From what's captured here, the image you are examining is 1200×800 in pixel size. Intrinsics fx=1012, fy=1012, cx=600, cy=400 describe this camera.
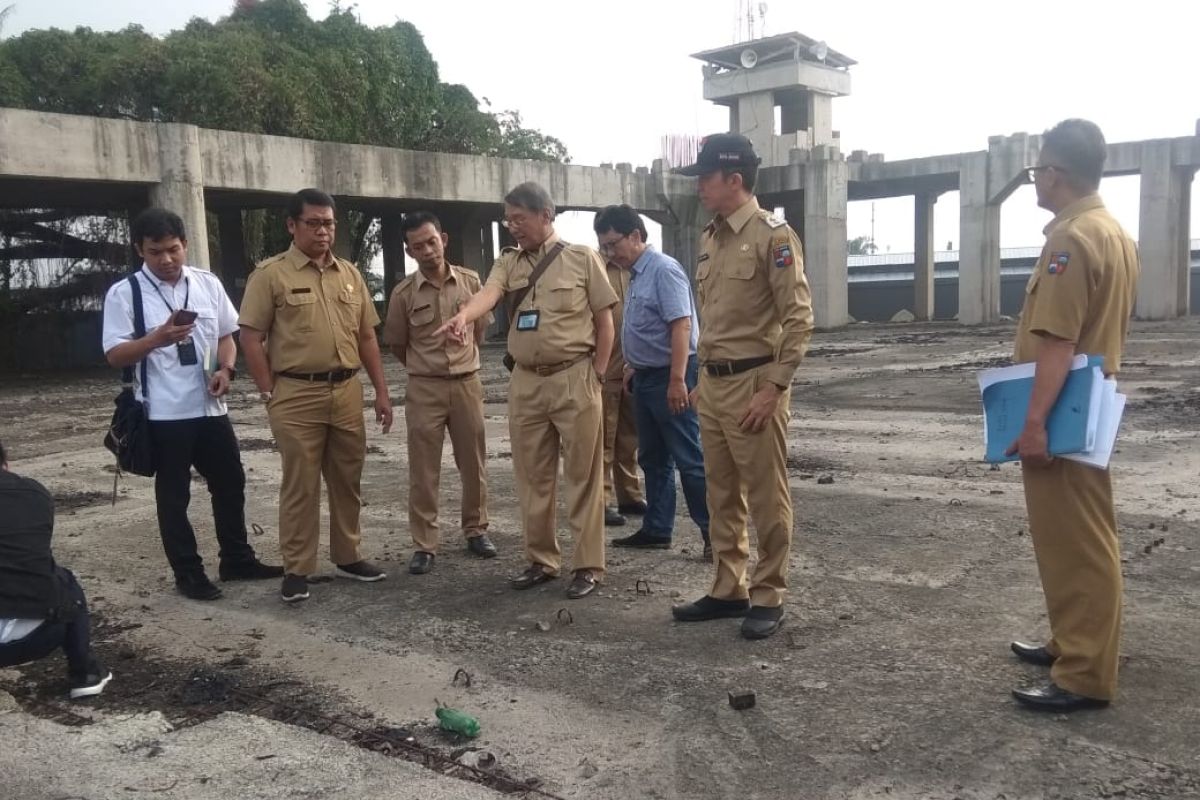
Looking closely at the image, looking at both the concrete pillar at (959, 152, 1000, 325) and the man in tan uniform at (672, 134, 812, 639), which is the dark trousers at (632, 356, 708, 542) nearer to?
the man in tan uniform at (672, 134, 812, 639)

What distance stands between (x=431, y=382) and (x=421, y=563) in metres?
0.90

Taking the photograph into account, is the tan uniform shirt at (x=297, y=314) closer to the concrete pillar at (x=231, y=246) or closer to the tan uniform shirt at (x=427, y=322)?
the tan uniform shirt at (x=427, y=322)

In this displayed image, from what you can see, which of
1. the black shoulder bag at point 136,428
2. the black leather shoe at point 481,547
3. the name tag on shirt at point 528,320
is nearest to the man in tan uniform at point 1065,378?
the name tag on shirt at point 528,320

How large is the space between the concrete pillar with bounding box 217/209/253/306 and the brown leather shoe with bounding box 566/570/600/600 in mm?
19705

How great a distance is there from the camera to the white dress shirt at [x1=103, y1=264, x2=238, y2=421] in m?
4.53

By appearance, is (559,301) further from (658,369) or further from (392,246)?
(392,246)

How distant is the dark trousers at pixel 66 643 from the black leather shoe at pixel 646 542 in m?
2.63

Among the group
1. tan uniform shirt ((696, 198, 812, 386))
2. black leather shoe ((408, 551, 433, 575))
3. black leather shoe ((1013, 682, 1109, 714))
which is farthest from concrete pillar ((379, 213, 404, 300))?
black leather shoe ((1013, 682, 1109, 714))

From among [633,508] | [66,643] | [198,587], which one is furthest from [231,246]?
[66,643]

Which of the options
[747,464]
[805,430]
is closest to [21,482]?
[747,464]

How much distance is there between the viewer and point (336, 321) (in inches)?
186

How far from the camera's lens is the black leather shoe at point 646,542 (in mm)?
5328

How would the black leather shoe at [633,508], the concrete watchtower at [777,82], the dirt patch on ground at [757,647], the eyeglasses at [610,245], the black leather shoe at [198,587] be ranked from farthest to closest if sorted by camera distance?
1. the concrete watchtower at [777,82]
2. the black leather shoe at [633,508]
3. the eyeglasses at [610,245]
4. the black leather shoe at [198,587]
5. the dirt patch on ground at [757,647]

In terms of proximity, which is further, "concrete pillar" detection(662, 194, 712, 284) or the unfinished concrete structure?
"concrete pillar" detection(662, 194, 712, 284)
